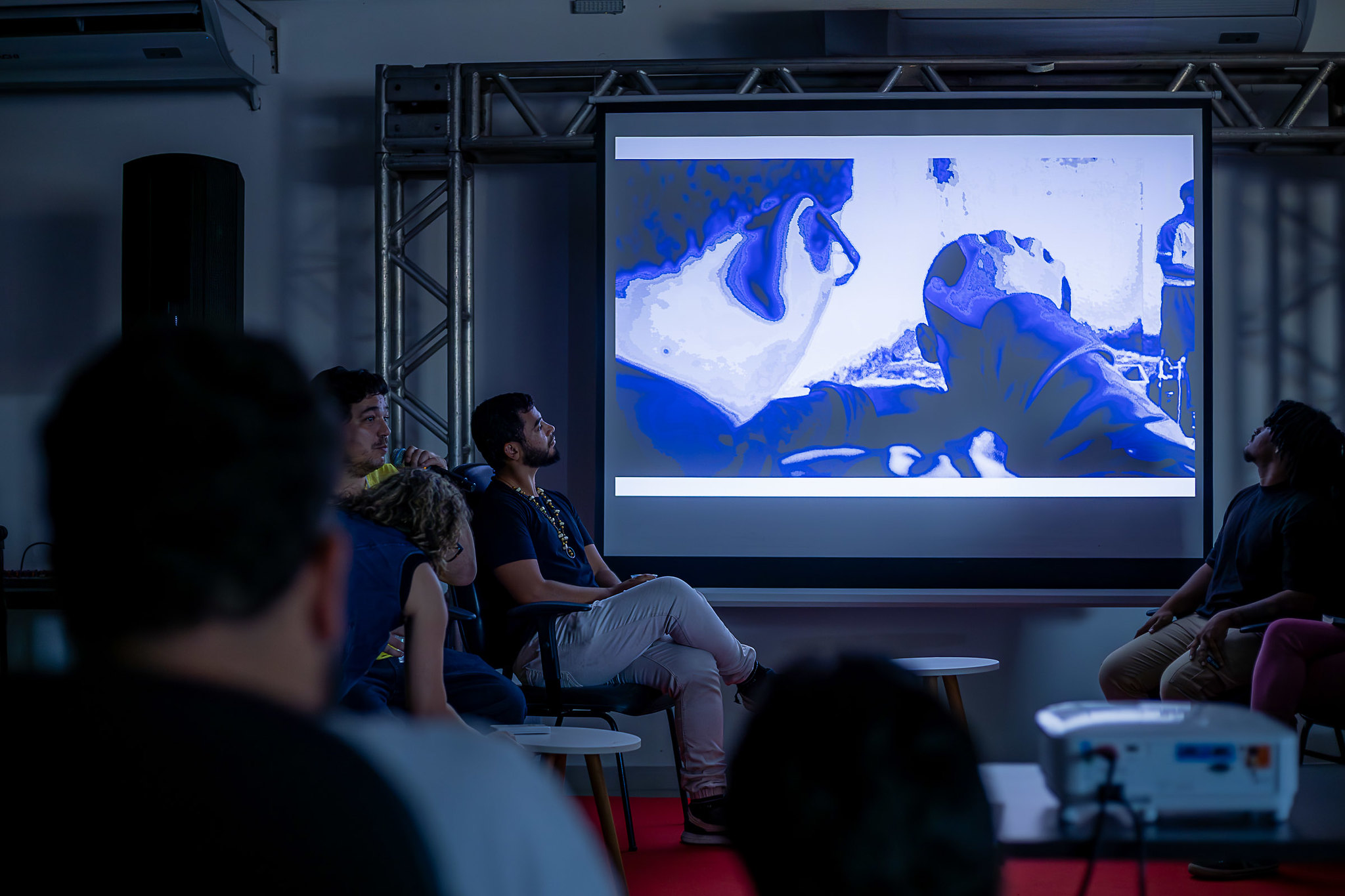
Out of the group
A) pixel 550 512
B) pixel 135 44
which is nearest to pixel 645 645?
pixel 550 512

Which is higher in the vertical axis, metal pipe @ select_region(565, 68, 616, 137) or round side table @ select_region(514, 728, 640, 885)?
metal pipe @ select_region(565, 68, 616, 137)

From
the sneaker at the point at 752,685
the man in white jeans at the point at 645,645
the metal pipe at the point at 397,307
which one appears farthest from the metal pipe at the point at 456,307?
the sneaker at the point at 752,685

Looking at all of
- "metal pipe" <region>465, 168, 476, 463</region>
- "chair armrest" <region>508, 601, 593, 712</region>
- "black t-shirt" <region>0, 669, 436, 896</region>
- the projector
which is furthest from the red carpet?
"black t-shirt" <region>0, 669, 436, 896</region>

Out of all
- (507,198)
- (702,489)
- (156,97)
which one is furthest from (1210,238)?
(156,97)

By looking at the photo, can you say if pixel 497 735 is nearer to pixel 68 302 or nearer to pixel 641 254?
pixel 641 254

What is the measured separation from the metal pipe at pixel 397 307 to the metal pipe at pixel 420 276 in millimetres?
19

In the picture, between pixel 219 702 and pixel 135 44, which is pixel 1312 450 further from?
pixel 135 44

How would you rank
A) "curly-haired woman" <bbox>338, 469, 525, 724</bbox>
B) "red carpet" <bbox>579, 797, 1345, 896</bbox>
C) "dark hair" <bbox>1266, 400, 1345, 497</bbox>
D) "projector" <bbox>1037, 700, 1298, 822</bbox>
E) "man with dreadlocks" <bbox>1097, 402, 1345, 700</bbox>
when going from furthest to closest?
"dark hair" <bbox>1266, 400, 1345, 497</bbox>
"man with dreadlocks" <bbox>1097, 402, 1345, 700</bbox>
"red carpet" <bbox>579, 797, 1345, 896</bbox>
"curly-haired woman" <bbox>338, 469, 525, 724</bbox>
"projector" <bbox>1037, 700, 1298, 822</bbox>

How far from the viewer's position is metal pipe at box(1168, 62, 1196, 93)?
131 inches

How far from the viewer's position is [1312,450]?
279 cm

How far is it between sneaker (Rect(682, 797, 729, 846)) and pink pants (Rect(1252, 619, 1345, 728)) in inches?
57.9

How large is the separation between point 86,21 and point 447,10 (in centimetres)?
131

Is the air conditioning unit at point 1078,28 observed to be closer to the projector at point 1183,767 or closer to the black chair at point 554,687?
the black chair at point 554,687

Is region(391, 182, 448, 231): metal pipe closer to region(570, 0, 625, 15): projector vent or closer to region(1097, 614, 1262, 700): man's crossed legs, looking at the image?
region(570, 0, 625, 15): projector vent
